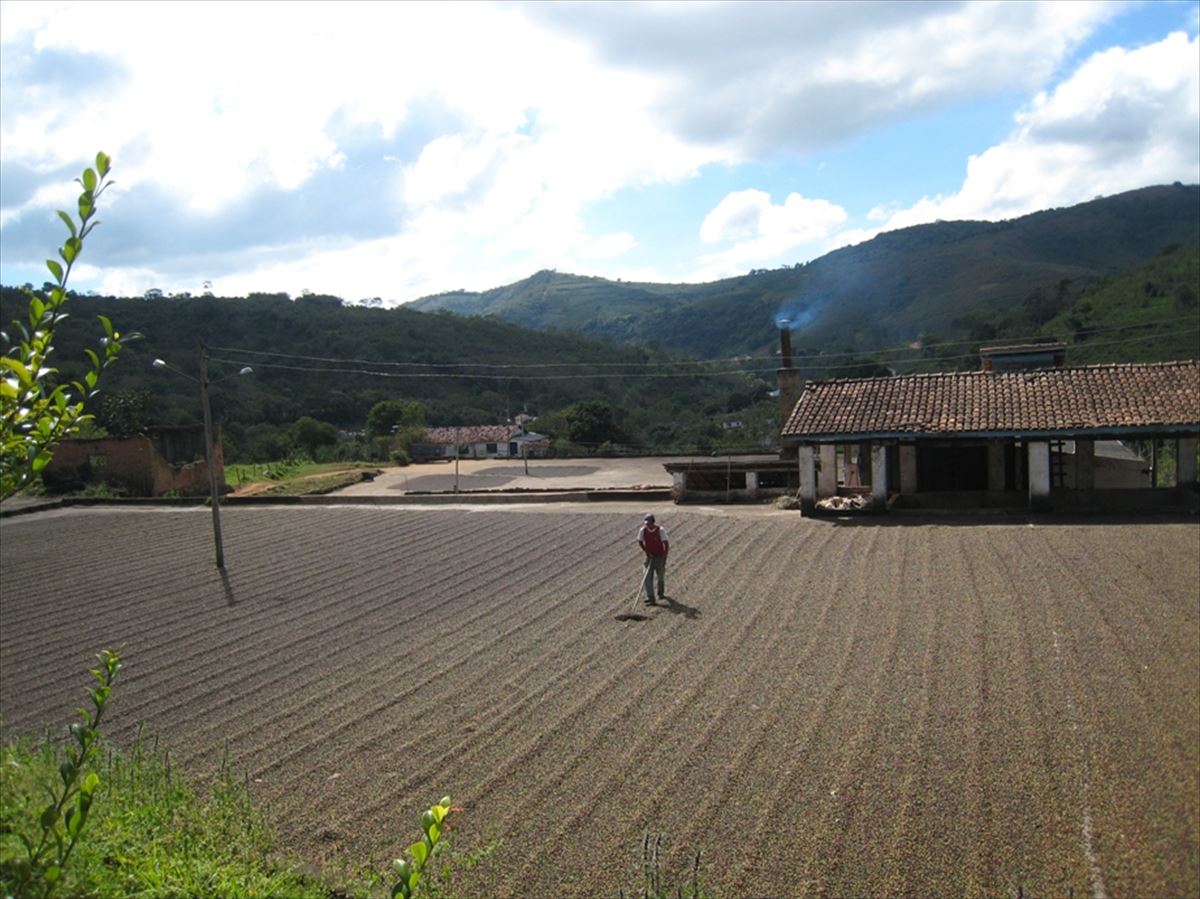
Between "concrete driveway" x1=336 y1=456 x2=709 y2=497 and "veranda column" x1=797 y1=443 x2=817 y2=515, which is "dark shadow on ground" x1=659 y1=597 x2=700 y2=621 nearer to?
"veranda column" x1=797 y1=443 x2=817 y2=515

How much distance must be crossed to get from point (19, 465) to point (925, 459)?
24362 mm

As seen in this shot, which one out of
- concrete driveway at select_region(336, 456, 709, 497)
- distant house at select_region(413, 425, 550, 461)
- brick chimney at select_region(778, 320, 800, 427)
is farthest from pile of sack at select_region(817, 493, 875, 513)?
distant house at select_region(413, 425, 550, 461)

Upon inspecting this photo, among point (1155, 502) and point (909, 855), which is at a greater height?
point (1155, 502)

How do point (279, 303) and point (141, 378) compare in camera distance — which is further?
point (279, 303)

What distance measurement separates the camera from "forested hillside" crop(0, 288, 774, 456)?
204 ft

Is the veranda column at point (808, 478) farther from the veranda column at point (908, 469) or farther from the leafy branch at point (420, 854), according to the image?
the leafy branch at point (420, 854)

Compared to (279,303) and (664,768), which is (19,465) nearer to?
(664,768)

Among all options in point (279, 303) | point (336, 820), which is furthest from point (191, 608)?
point (279, 303)

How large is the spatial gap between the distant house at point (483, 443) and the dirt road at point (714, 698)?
31.5 metres

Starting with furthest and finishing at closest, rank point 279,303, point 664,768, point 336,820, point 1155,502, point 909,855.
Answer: point 279,303 < point 1155,502 < point 664,768 < point 336,820 < point 909,855

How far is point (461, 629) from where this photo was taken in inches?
590

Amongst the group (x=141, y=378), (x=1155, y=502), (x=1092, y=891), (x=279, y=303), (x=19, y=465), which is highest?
(x=279, y=303)

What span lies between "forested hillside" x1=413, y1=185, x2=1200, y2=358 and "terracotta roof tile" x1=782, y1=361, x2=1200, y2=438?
201 ft

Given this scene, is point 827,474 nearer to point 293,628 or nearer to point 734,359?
point 293,628
